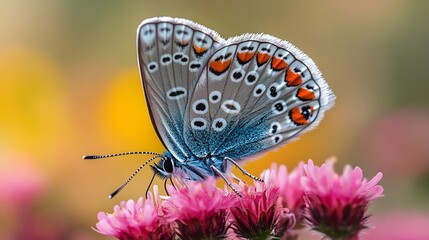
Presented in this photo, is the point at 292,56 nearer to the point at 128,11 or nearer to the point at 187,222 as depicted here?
the point at 187,222

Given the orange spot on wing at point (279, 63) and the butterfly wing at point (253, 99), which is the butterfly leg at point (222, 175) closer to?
the butterfly wing at point (253, 99)

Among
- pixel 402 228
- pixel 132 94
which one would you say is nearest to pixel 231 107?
pixel 402 228

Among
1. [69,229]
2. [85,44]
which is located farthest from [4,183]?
[85,44]

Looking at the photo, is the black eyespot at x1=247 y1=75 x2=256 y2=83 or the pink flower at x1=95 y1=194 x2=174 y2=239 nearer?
the pink flower at x1=95 y1=194 x2=174 y2=239

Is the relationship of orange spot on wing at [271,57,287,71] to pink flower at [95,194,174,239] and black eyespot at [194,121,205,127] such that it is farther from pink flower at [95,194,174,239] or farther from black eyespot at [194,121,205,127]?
pink flower at [95,194,174,239]

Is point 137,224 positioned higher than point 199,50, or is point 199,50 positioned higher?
point 199,50

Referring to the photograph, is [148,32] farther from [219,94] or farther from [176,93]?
[219,94]

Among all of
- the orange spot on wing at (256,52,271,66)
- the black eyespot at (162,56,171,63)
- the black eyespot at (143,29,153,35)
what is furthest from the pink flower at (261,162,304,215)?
the black eyespot at (143,29,153,35)
